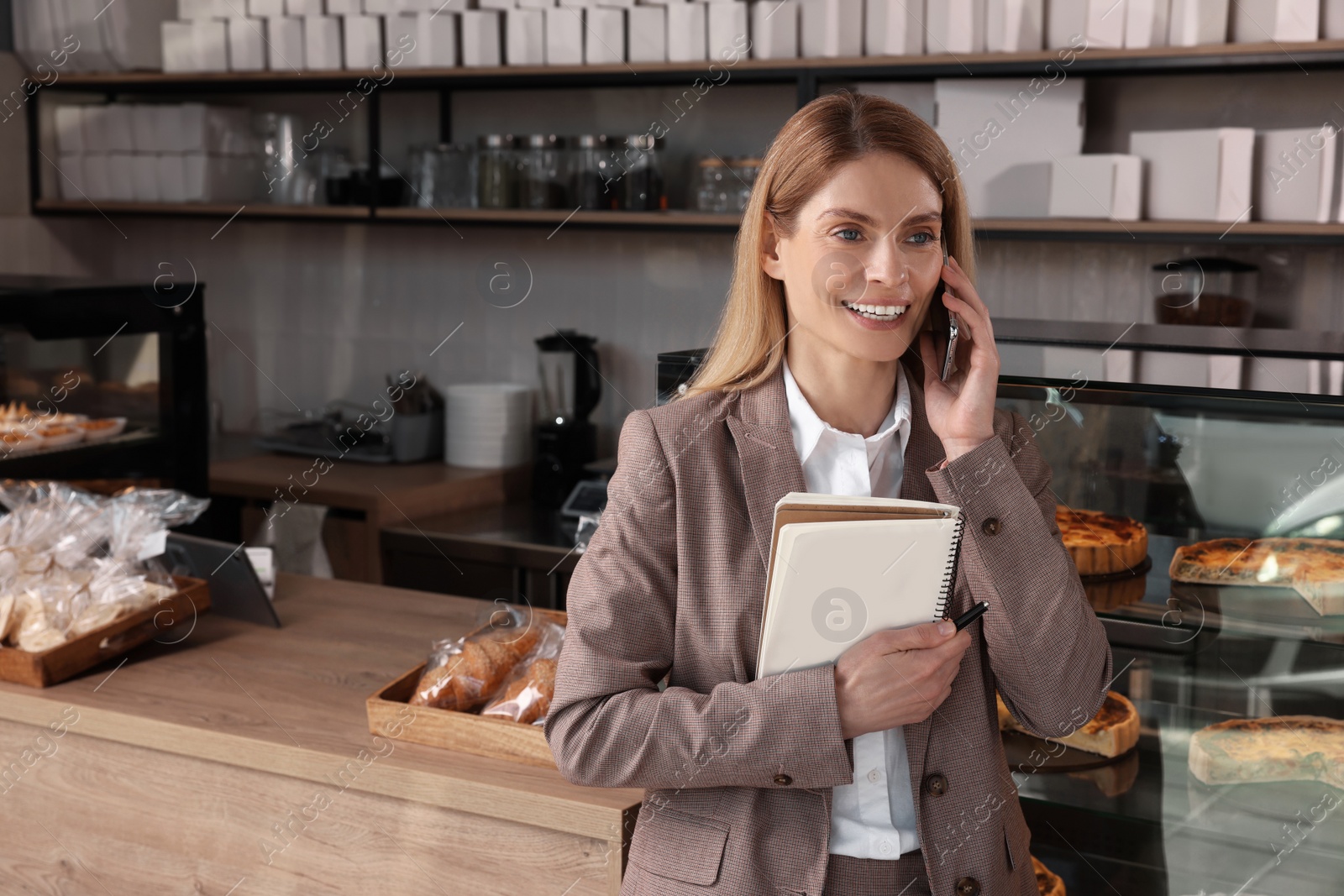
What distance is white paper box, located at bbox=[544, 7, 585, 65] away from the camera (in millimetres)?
3582

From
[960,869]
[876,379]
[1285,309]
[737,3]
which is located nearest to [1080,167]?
[1285,309]

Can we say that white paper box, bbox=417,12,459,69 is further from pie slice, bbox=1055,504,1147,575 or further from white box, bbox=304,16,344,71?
pie slice, bbox=1055,504,1147,575

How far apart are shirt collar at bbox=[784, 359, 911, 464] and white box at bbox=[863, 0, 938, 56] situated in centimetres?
214

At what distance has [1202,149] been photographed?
2.94 metres


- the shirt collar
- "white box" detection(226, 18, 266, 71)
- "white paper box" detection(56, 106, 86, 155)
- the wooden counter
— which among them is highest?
"white box" detection(226, 18, 266, 71)

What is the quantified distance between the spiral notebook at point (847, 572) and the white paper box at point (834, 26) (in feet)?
7.92

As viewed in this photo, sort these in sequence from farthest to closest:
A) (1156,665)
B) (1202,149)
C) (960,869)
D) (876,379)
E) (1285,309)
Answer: (1285,309)
(1202,149)
(1156,665)
(876,379)
(960,869)

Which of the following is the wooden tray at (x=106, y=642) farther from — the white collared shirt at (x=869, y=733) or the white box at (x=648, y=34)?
the white box at (x=648, y=34)

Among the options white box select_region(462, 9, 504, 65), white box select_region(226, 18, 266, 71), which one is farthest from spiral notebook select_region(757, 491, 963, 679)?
white box select_region(226, 18, 266, 71)

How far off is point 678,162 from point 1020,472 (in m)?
2.71

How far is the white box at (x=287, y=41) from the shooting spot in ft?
13.1

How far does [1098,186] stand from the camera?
3045 millimetres

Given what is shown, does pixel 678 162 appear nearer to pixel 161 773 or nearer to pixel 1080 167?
pixel 1080 167

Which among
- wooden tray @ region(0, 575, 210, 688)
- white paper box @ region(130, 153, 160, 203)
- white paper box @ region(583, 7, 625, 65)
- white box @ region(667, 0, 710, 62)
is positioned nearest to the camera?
wooden tray @ region(0, 575, 210, 688)
